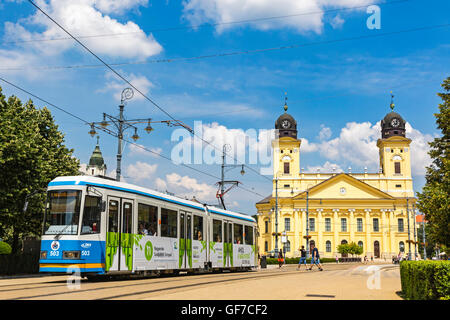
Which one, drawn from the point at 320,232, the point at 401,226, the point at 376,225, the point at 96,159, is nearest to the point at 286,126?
the point at 320,232

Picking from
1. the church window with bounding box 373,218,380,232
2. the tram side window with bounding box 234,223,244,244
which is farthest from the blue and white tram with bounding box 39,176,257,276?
the church window with bounding box 373,218,380,232

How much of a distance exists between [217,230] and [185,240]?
390cm

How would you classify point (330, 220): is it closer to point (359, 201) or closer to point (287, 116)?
point (359, 201)

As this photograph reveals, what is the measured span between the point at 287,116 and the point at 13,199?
7832cm

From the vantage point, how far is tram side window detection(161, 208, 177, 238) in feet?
65.6

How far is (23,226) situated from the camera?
3019 cm

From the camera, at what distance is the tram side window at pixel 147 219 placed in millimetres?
18312

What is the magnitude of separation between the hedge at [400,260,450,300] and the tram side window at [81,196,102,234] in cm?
935

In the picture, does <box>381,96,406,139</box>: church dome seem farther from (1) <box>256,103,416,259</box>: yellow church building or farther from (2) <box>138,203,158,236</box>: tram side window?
(2) <box>138,203,158,236</box>: tram side window
